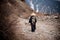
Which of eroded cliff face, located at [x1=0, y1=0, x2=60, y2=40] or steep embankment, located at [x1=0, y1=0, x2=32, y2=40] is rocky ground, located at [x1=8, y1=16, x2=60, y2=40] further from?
steep embankment, located at [x1=0, y1=0, x2=32, y2=40]

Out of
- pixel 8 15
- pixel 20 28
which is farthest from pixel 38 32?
pixel 8 15

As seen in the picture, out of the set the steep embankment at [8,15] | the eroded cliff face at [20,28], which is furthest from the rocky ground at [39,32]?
the steep embankment at [8,15]

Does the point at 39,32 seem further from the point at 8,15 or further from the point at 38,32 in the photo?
the point at 8,15

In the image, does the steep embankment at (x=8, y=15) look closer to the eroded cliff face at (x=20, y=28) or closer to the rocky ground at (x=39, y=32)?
the eroded cliff face at (x=20, y=28)

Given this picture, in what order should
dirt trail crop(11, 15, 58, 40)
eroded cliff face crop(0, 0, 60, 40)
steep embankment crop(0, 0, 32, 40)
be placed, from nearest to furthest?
steep embankment crop(0, 0, 32, 40) < eroded cliff face crop(0, 0, 60, 40) < dirt trail crop(11, 15, 58, 40)

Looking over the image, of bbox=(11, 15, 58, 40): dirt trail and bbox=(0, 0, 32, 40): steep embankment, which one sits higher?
bbox=(0, 0, 32, 40): steep embankment

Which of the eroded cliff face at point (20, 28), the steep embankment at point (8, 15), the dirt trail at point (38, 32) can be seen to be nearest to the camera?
the steep embankment at point (8, 15)

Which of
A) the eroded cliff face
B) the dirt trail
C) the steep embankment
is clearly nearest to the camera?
the steep embankment

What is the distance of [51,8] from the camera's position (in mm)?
16219

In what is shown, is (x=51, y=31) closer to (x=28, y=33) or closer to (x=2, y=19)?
(x=28, y=33)

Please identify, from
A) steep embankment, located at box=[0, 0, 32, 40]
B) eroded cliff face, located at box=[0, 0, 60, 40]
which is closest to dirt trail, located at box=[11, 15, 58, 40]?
eroded cliff face, located at box=[0, 0, 60, 40]

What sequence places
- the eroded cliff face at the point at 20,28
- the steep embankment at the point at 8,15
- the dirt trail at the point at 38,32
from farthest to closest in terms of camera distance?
the dirt trail at the point at 38,32
the eroded cliff face at the point at 20,28
the steep embankment at the point at 8,15

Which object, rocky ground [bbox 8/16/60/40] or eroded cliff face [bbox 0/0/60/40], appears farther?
rocky ground [bbox 8/16/60/40]

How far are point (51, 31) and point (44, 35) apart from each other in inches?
34.4
